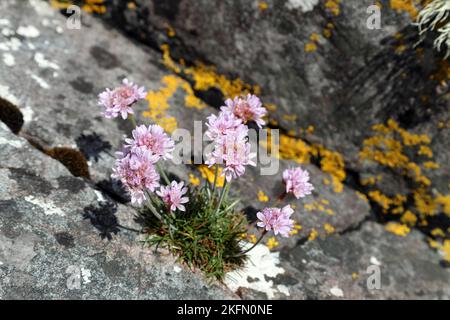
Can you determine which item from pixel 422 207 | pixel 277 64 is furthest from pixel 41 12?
pixel 422 207

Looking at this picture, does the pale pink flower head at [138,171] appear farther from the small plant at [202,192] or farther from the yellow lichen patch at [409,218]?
the yellow lichen patch at [409,218]

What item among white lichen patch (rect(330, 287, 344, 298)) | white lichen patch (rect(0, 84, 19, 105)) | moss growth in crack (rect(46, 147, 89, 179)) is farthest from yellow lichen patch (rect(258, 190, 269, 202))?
white lichen patch (rect(0, 84, 19, 105))

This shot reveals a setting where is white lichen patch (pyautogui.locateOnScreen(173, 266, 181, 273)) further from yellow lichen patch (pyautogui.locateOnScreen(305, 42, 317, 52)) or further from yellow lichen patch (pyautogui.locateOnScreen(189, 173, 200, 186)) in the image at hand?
yellow lichen patch (pyautogui.locateOnScreen(305, 42, 317, 52))

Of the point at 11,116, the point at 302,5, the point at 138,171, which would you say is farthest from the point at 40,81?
the point at 302,5

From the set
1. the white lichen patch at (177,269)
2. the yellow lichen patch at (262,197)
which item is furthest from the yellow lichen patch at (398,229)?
the white lichen patch at (177,269)

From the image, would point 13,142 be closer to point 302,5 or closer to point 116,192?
point 116,192
